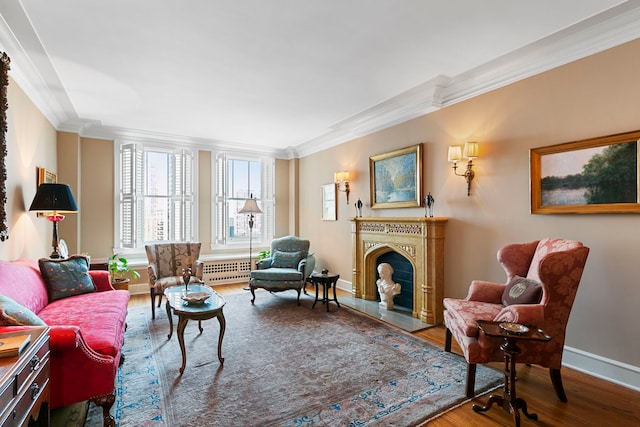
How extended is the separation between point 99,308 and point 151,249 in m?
1.94

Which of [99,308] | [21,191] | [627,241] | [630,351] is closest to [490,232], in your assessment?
[627,241]

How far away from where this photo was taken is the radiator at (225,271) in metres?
6.16

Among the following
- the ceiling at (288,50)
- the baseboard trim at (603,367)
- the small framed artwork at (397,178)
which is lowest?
the baseboard trim at (603,367)

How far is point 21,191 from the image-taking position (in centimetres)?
345

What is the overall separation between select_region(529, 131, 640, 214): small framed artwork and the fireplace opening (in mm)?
1813

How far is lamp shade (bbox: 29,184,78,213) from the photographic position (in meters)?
3.38

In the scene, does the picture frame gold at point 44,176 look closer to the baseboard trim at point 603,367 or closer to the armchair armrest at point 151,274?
the armchair armrest at point 151,274

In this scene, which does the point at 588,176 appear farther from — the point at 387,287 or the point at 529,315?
the point at 387,287

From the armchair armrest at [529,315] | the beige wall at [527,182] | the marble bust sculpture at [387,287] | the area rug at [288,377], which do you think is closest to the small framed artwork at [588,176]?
the beige wall at [527,182]

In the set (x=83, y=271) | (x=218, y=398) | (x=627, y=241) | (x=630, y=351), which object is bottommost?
(x=218, y=398)

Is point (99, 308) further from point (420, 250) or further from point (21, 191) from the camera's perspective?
point (420, 250)

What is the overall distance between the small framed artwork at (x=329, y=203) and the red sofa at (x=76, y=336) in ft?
12.1

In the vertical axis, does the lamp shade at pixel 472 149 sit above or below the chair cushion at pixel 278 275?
above

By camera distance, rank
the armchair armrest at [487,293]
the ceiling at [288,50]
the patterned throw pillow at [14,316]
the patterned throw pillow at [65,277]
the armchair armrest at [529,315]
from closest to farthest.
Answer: the patterned throw pillow at [14,316] < the armchair armrest at [529,315] < the ceiling at [288,50] < the armchair armrest at [487,293] < the patterned throw pillow at [65,277]
